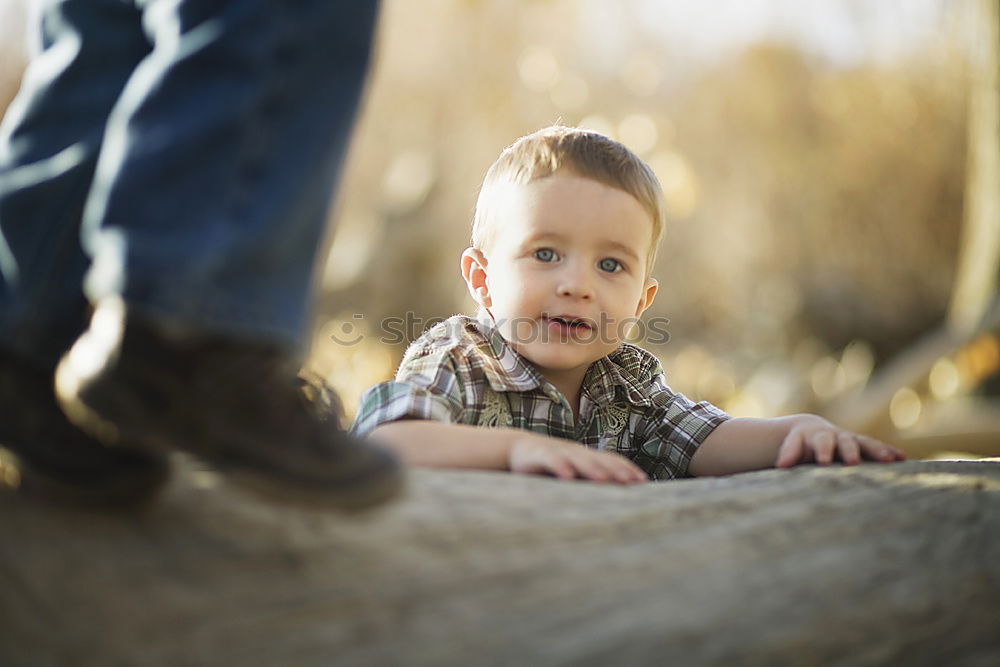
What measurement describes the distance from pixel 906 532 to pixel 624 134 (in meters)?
4.36

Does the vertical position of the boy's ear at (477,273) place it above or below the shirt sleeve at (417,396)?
above

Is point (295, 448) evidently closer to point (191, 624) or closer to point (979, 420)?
point (191, 624)

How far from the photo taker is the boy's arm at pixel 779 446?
4.49ft

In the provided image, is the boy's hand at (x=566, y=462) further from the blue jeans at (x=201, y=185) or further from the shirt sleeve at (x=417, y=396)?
the blue jeans at (x=201, y=185)

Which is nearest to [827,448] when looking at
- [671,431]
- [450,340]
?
[671,431]

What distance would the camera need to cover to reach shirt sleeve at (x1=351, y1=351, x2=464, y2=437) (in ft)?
4.45

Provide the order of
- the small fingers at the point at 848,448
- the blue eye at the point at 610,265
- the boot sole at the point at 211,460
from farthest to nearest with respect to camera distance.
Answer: the blue eye at the point at 610,265
the small fingers at the point at 848,448
the boot sole at the point at 211,460

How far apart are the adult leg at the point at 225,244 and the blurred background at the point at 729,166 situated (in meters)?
4.87

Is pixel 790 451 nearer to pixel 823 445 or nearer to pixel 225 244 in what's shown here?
pixel 823 445

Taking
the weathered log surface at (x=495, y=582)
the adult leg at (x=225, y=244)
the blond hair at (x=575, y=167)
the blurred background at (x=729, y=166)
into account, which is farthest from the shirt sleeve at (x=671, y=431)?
the blurred background at (x=729, y=166)

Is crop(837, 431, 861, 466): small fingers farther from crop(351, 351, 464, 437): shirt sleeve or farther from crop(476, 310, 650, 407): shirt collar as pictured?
crop(351, 351, 464, 437): shirt sleeve

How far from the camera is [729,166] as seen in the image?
24.9ft

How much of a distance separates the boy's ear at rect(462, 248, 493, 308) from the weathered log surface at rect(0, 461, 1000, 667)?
700 mm

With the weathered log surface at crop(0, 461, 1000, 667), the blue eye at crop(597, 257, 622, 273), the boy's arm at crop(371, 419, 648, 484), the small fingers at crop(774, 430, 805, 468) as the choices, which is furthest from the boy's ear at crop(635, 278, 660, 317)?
the weathered log surface at crop(0, 461, 1000, 667)
